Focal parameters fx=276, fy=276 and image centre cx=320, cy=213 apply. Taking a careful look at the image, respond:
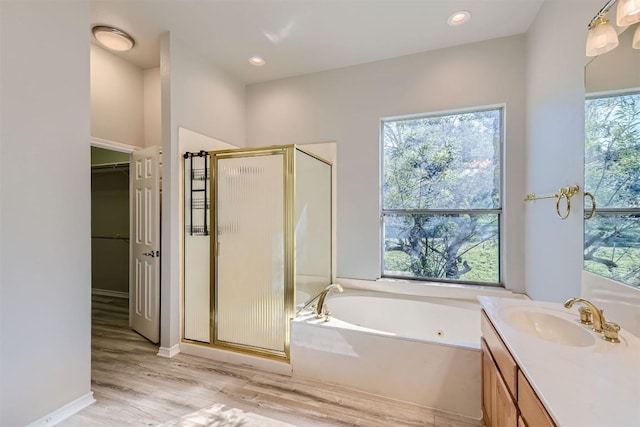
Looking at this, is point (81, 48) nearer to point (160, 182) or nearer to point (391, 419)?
point (160, 182)

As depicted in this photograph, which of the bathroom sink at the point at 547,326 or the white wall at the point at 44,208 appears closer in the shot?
the bathroom sink at the point at 547,326

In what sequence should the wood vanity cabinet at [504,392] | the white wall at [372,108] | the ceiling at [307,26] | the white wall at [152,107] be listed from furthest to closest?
the white wall at [152,107], the white wall at [372,108], the ceiling at [307,26], the wood vanity cabinet at [504,392]

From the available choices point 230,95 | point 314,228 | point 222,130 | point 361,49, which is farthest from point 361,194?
point 230,95

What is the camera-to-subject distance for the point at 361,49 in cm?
286

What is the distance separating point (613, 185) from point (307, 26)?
8.12 ft

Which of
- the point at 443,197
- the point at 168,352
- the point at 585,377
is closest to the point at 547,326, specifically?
the point at 585,377

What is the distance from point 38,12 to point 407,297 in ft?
11.6

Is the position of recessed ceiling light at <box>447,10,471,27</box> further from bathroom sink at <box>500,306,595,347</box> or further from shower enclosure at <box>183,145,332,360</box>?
bathroom sink at <box>500,306,595,347</box>

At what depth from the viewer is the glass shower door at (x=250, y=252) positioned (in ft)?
7.98

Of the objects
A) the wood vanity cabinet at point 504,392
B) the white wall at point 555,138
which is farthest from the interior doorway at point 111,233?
the white wall at point 555,138

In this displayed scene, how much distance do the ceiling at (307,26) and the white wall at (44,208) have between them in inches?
27.8

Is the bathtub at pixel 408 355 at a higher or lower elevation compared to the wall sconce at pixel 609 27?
lower

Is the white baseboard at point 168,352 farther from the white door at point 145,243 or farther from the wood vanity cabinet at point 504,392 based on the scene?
the wood vanity cabinet at point 504,392

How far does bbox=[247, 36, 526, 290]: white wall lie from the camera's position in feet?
8.66
